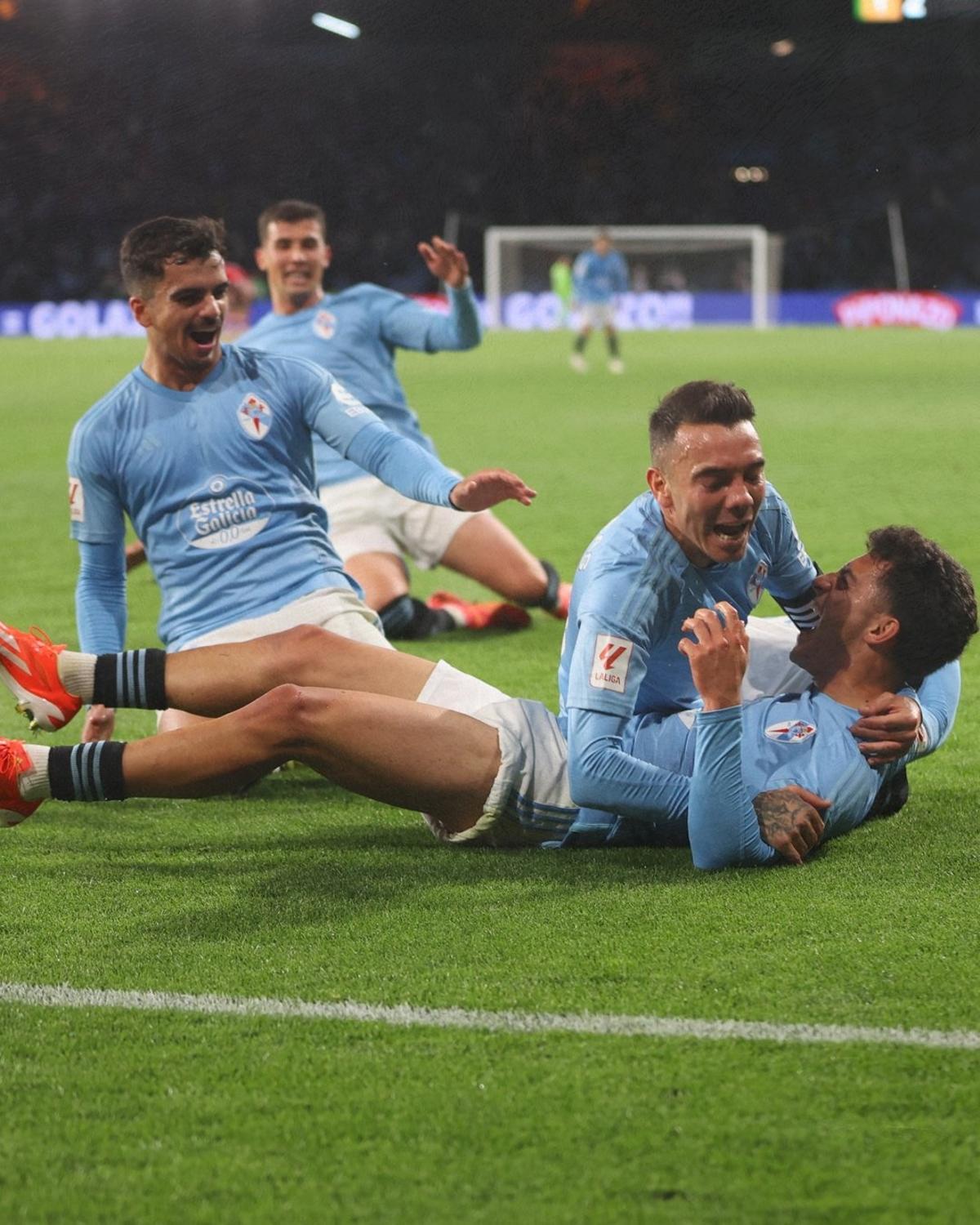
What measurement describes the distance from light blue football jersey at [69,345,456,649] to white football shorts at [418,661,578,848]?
1.03 metres

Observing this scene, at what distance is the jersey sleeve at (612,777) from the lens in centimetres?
376

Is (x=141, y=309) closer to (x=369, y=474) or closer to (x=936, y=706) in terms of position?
(x=369, y=474)

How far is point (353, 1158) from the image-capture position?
2541mm

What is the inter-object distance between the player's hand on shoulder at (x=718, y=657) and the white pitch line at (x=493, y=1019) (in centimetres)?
82

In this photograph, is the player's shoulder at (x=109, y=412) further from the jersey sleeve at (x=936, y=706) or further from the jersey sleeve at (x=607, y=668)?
the jersey sleeve at (x=936, y=706)

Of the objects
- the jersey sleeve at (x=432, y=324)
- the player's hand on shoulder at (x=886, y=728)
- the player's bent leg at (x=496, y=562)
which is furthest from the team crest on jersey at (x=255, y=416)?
the player's bent leg at (x=496, y=562)

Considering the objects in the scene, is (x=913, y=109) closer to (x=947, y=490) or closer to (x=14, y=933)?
(x=947, y=490)

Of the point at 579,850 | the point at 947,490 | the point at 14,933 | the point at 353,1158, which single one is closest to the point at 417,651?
the point at 579,850

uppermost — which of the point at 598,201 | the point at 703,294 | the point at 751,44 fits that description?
the point at 751,44

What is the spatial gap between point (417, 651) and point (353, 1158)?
452 centimetres

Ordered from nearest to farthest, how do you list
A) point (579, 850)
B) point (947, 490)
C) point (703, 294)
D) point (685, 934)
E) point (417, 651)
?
1. point (685, 934)
2. point (579, 850)
3. point (417, 651)
4. point (947, 490)
5. point (703, 294)

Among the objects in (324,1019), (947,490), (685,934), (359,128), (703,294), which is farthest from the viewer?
(359,128)

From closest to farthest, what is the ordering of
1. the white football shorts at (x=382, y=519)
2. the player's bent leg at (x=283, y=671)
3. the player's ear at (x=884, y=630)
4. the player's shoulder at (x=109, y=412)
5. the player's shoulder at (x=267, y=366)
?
the player's ear at (x=884, y=630) < the player's bent leg at (x=283, y=671) < the player's shoulder at (x=109, y=412) < the player's shoulder at (x=267, y=366) < the white football shorts at (x=382, y=519)

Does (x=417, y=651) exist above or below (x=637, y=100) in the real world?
below
